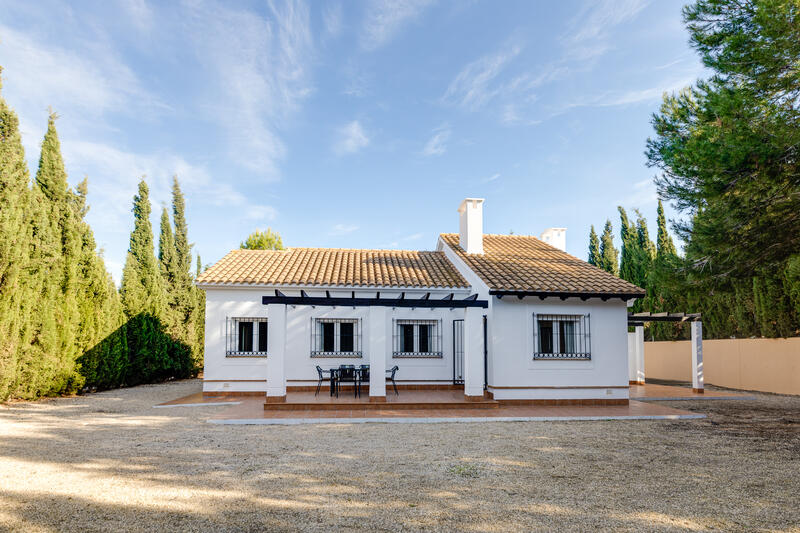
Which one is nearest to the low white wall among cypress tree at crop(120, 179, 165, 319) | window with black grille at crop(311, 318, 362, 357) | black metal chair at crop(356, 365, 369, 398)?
black metal chair at crop(356, 365, 369, 398)

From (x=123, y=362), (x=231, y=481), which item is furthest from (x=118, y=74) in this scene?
(x=231, y=481)

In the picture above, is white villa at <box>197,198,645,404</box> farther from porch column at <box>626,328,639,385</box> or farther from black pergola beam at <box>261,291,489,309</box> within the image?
porch column at <box>626,328,639,385</box>

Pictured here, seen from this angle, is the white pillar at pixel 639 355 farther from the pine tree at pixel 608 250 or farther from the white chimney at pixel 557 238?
the pine tree at pixel 608 250

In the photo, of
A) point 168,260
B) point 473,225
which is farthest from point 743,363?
point 168,260

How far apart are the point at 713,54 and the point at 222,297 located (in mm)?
14200

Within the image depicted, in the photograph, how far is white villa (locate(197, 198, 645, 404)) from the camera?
11266 mm

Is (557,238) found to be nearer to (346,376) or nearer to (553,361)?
(553,361)

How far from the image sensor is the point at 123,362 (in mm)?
15797

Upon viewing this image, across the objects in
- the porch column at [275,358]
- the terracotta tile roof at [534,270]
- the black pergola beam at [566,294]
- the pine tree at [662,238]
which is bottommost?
the porch column at [275,358]

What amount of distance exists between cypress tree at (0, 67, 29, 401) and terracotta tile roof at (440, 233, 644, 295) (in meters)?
12.4

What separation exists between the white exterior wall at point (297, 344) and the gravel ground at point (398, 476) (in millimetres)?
4086

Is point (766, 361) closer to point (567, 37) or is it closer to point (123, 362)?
point (567, 37)

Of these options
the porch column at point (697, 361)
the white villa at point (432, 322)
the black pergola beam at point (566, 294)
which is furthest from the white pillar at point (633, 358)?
the black pergola beam at point (566, 294)

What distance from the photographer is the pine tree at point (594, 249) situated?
106 feet
